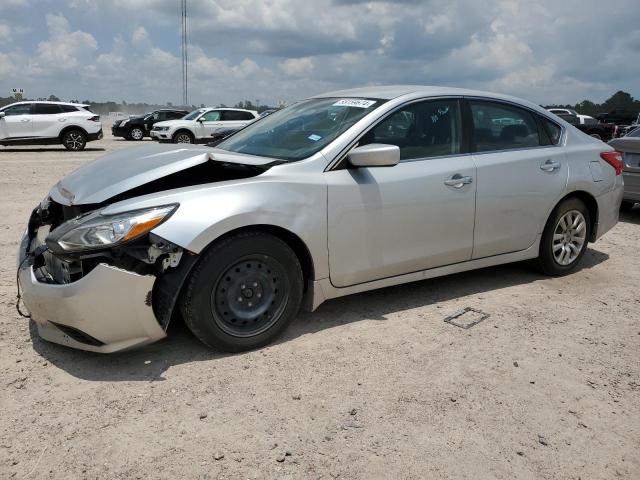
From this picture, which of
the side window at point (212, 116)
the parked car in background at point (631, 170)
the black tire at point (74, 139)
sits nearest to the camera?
the parked car in background at point (631, 170)

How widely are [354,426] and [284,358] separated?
2.65 ft

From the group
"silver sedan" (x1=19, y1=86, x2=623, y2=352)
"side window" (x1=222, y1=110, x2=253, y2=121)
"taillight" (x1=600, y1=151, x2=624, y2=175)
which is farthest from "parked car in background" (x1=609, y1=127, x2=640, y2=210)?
"side window" (x1=222, y1=110, x2=253, y2=121)

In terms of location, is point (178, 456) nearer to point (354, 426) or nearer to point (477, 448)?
point (354, 426)

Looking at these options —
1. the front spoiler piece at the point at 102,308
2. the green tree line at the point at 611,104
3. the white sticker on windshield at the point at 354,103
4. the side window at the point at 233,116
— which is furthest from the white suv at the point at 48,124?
the green tree line at the point at 611,104

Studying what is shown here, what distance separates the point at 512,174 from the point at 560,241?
98cm

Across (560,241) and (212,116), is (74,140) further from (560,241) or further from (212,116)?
(560,241)

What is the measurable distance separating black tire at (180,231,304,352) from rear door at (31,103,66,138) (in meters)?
17.4

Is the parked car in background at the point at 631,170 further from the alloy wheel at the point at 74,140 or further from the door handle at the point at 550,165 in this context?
the alloy wheel at the point at 74,140

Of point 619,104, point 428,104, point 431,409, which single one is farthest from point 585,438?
point 619,104

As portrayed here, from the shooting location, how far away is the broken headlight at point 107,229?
300cm

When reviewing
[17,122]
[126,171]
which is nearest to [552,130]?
[126,171]

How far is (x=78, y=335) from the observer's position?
3174mm

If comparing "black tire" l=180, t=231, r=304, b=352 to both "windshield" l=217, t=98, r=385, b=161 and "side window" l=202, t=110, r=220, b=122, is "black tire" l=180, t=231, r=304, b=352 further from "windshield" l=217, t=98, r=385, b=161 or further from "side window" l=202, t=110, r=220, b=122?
"side window" l=202, t=110, r=220, b=122

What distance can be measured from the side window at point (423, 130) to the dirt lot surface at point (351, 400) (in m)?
1.20
